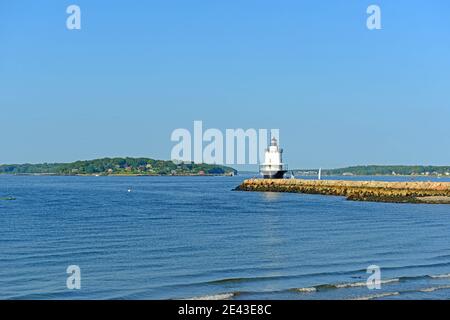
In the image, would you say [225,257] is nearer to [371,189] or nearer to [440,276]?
[440,276]

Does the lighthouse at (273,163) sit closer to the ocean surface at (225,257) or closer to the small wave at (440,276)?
the ocean surface at (225,257)

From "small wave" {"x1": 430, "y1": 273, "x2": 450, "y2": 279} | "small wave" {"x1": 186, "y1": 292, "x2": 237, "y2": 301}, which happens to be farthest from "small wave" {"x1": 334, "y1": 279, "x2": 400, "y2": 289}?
"small wave" {"x1": 186, "y1": 292, "x2": 237, "y2": 301}

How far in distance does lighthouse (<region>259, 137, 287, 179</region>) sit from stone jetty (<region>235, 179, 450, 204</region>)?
3.01 m

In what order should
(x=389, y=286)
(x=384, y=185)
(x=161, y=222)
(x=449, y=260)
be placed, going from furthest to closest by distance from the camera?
(x=384, y=185), (x=161, y=222), (x=449, y=260), (x=389, y=286)

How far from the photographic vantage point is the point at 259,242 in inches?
1293

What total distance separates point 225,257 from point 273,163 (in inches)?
3265

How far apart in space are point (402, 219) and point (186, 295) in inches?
1186

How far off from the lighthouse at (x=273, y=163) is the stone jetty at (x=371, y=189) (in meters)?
3.01

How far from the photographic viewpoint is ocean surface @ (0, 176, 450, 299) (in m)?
20.2

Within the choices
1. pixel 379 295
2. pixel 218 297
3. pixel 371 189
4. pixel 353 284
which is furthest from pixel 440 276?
pixel 371 189

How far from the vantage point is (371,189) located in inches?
3248
